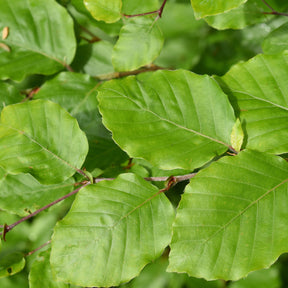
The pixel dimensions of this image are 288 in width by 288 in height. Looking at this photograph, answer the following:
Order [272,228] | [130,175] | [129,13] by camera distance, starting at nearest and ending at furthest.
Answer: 1. [272,228]
2. [130,175]
3. [129,13]

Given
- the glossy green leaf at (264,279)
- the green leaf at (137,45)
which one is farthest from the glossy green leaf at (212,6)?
the glossy green leaf at (264,279)

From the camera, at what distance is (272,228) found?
65 centimetres

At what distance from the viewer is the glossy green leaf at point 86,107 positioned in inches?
39.4

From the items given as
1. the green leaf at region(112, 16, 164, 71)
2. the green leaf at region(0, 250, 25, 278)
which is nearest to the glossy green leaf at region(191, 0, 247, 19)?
the green leaf at region(112, 16, 164, 71)

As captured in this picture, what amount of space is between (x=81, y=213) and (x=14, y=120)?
273 mm

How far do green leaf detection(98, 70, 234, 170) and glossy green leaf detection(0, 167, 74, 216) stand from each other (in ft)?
0.86

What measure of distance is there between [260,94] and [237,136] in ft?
0.40

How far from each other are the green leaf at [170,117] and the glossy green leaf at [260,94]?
5cm

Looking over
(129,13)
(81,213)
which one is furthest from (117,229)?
(129,13)

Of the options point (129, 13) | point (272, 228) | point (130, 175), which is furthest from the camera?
point (129, 13)

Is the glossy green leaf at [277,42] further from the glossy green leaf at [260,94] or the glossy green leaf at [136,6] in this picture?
the glossy green leaf at [136,6]

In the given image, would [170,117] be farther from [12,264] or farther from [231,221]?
[12,264]

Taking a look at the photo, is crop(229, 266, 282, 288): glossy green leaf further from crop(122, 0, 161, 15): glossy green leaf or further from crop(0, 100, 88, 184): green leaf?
crop(122, 0, 161, 15): glossy green leaf

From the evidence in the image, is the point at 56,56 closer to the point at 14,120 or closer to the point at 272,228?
the point at 14,120
